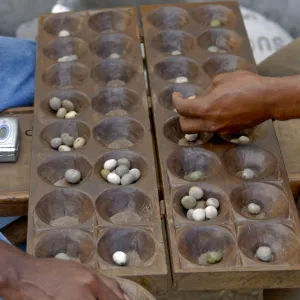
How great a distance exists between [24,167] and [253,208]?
1.89ft

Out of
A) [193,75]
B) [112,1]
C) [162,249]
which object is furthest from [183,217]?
[112,1]

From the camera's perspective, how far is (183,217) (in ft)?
4.23

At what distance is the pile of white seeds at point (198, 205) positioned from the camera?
51.5 inches

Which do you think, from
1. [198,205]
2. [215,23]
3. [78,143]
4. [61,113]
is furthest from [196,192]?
[215,23]

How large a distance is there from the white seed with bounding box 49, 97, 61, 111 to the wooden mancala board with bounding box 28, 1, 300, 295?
0.7 inches

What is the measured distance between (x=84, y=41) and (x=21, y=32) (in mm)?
1058

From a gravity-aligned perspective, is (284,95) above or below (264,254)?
above

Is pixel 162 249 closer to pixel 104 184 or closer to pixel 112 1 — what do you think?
pixel 104 184

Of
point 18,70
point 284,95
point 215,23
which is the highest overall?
point 284,95

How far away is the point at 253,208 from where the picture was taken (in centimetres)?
135

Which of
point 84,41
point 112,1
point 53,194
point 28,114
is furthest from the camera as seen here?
point 112,1

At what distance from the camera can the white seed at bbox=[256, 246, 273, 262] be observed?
1.25 meters

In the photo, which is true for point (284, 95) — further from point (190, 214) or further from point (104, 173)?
point (104, 173)

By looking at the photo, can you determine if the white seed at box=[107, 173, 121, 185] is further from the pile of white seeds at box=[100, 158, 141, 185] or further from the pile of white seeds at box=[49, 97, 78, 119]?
the pile of white seeds at box=[49, 97, 78, 119]
